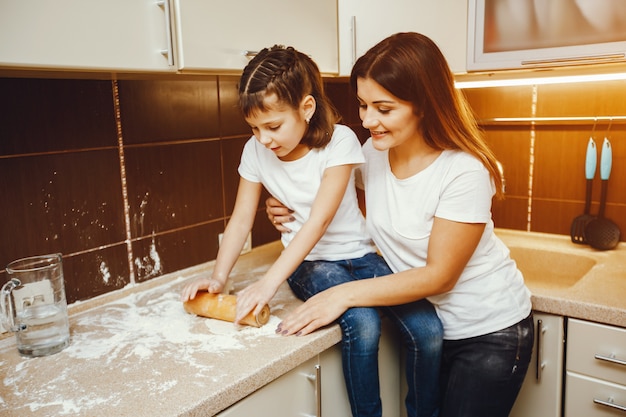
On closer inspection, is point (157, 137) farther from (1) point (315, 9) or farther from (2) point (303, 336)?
(2) point (303, 336)

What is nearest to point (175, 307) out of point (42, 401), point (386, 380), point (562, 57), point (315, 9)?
point (42, 401)

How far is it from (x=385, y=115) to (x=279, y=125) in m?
0.24

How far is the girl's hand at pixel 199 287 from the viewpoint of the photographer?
4.35 ft

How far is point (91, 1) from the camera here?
104 centimetres

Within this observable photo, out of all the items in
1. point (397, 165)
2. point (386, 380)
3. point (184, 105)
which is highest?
point (184, 105)

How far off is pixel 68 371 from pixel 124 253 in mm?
473

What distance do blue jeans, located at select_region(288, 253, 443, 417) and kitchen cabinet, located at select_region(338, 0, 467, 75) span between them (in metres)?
0.62

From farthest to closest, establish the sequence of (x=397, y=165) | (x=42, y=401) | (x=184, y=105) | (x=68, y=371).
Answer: (x=184, y=105)
(x=397, y=165)
(x=68, y=371)
(x=42, y=401)

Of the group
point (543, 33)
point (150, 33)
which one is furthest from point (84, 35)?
point (543, 33)

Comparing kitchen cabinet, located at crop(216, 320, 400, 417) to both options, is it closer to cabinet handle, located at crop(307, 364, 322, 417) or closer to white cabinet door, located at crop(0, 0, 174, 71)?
cabinet handle, located at crop(307, 364, 322, 417)

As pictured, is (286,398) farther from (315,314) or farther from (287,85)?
(287,85)

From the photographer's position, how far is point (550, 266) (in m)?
1.86

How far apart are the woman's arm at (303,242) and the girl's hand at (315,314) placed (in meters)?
→ 0.07

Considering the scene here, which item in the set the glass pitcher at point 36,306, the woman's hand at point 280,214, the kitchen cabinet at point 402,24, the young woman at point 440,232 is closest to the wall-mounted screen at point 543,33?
the kitchen cabinet at point 402,24
